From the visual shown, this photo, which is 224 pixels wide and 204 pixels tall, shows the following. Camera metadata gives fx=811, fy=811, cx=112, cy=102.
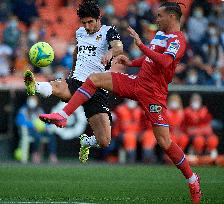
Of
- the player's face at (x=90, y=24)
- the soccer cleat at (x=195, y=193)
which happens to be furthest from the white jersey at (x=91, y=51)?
the soccer cleat at (x=195, y=193)

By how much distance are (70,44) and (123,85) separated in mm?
10727

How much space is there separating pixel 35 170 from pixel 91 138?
407 centimetres

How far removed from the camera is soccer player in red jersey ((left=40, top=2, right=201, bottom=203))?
991 cm

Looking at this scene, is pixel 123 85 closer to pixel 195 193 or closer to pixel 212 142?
pixel 195 193

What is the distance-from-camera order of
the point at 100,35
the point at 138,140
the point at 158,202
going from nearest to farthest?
the point at 158,202 → the point at 100,35 → the point at 138,140

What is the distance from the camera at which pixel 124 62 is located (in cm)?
1016

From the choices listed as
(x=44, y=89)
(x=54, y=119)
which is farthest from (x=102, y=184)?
(x=54, y=119)

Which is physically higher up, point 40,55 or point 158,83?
point 40,55

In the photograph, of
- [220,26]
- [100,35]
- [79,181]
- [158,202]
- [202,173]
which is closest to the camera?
[158,202]

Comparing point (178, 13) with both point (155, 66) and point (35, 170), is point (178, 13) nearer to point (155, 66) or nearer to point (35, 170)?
point (155, 66)

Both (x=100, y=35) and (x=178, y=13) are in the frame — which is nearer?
(x=178, y=13)

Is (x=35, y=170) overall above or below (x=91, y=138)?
below

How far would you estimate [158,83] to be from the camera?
1018 centimetres

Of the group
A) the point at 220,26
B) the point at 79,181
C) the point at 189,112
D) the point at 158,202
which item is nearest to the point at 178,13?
the point at 158,202
